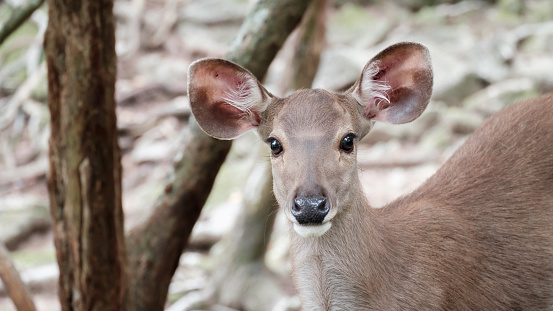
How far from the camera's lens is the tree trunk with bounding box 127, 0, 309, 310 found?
5262 millimetres

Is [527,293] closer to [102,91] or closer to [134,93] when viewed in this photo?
[102,91]

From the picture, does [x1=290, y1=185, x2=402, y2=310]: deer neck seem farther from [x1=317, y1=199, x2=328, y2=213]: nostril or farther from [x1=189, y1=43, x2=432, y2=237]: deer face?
[x1=317, y1=199, x2=328, y2=213]: nostril

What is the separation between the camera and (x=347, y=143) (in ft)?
13.5

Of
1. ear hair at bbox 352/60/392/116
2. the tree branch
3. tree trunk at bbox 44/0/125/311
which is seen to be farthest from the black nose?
the tree branch

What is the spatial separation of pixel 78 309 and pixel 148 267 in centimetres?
76

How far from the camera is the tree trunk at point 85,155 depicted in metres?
4.42

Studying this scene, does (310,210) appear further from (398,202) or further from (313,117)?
(398,202)

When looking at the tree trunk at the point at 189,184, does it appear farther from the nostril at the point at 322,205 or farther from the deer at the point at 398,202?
the nostril at the point at 322,205

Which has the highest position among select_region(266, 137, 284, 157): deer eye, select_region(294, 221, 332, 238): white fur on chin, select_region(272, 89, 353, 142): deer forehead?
select_region(272, 89, 353, 142): deer forehead

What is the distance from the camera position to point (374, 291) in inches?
164

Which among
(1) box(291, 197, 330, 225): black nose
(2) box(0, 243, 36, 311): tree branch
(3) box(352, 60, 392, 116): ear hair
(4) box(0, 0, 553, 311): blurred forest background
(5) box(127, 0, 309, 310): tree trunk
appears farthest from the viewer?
(4) box(0, 0, 553, 311): blurred forest background

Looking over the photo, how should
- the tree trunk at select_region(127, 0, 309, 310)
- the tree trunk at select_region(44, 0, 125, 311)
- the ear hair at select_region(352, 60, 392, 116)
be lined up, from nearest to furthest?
the ear hair at select_region(352, 60, 392, 116) < the tree trunk at select_region(44, 0, 125, 311) < the tree trunk at select_region(127, 0, 309, 310)

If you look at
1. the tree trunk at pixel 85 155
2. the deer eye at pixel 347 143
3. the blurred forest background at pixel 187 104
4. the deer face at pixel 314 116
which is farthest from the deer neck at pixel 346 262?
the blurred forest background at pixel 187 104

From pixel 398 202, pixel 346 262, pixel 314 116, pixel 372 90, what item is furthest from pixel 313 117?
pixel 398 202
